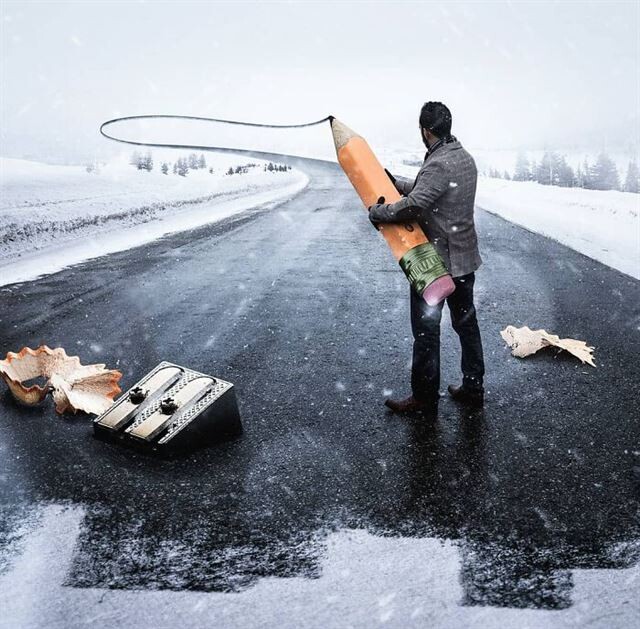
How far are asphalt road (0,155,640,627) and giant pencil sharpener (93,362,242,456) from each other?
0.10m

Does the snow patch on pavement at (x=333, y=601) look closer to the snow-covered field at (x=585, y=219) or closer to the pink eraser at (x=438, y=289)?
the pink eraser at (x=438, y=289)

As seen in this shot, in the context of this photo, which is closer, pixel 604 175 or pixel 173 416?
pixel 173 416

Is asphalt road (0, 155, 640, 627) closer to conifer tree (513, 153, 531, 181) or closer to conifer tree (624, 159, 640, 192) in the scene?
conifer tree (624, 159, 640, 192)

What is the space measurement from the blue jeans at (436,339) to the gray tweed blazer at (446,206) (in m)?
0.19

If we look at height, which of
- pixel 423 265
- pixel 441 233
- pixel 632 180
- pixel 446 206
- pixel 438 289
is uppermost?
pixel 446 206

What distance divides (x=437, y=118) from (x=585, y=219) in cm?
1194

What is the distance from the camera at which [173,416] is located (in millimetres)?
3650

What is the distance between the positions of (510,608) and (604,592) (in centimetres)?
39

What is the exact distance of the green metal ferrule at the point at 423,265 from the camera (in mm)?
3850

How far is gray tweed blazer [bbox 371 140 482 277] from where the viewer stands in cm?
376

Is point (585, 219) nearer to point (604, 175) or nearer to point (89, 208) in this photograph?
point (89, 208)

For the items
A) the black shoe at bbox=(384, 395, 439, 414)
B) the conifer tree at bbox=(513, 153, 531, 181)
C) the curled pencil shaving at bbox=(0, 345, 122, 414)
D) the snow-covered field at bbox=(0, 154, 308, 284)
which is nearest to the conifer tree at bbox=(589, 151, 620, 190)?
the conifer tree at bbox=(513, 153, 531, 181)

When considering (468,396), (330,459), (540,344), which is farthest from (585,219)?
(330,459)

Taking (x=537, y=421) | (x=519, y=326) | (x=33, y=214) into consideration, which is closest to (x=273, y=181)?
(x=33, y=214)
